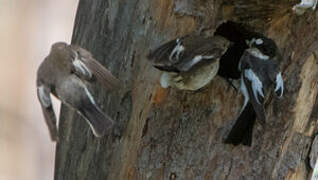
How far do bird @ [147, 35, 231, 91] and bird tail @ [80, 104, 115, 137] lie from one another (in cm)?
21

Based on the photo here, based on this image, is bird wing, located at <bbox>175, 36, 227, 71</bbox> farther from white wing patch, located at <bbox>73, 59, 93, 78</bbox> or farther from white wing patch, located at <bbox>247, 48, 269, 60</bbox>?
white wing patch, located at <bbox>73, 59, 93, 78</bbox>

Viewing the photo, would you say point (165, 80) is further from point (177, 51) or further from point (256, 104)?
point (256, 104)

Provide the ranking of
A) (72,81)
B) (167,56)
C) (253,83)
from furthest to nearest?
(72,81)
(253,83)
(167,56)

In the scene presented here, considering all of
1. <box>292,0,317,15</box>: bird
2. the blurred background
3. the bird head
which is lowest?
the blurred background

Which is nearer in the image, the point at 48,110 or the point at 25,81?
the point at 48,110

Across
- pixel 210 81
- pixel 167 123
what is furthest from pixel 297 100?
pixel 167 123

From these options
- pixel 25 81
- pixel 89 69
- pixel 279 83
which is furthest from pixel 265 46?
pixel 25 81

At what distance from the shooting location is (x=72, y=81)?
74.0 inches

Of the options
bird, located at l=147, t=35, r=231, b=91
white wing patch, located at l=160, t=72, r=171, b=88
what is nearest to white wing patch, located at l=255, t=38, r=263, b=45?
bird, located at l=147, t=35, r=231, b=91

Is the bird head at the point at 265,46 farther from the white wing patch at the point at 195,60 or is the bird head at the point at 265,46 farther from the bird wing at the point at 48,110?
the bird wing at the point at 48,110

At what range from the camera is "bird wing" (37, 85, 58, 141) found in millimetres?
1783

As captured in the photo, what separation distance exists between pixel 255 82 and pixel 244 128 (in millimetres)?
158

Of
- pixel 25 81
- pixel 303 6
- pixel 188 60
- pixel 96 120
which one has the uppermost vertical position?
pixel 303 6

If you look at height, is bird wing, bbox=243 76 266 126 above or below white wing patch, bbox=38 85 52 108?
above
